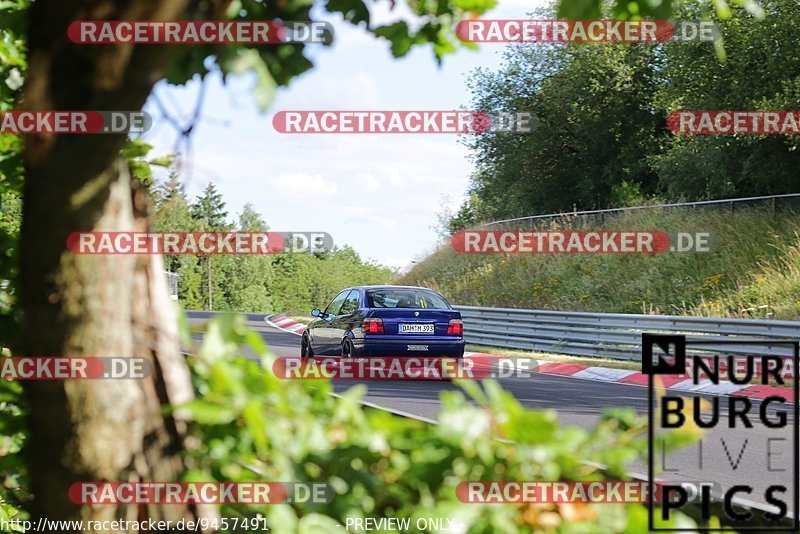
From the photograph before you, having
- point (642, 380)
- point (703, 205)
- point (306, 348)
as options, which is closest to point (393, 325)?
point (306, 348)

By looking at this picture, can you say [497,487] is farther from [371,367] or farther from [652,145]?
[652,145]

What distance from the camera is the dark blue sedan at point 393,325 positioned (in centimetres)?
1580

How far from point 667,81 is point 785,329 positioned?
20.0 m

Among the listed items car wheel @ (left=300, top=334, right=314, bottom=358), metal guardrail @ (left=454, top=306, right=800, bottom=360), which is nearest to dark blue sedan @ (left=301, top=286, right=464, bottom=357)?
car wheel @ (left=300, top=334, right=314, bottom=358)

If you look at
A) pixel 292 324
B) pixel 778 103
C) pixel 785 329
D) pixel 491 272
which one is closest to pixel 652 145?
pixel 491 272

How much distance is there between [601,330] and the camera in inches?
827

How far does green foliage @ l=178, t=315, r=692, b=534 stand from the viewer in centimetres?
224

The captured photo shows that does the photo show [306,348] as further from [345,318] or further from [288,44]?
[288,44]

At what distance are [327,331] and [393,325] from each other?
1986 millimetres

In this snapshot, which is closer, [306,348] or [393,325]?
[393,325]

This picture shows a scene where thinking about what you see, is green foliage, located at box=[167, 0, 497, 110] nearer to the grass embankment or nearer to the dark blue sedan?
the dark blue sedan

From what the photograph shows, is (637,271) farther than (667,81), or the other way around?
(667,81)

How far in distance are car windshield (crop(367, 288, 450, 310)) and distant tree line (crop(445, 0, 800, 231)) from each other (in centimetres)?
1183

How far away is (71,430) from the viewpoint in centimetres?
260
